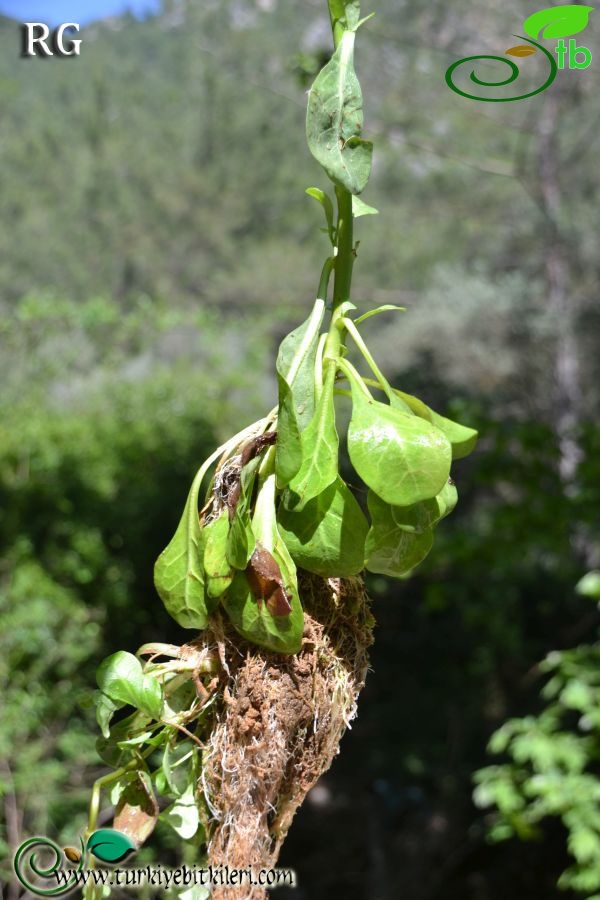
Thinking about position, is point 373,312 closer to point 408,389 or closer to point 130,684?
point 130,684

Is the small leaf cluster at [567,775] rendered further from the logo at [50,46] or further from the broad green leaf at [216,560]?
the broad green leaf at [216,560]

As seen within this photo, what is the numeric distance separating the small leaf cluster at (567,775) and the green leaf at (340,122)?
1949 mm

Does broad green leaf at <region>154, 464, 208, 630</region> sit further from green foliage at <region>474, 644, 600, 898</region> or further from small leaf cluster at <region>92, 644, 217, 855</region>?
green foliage at <region>474, 644, 600, 898</region>

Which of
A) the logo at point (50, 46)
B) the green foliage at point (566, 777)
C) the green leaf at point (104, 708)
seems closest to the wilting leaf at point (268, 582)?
the green leaf at point (104, 708)

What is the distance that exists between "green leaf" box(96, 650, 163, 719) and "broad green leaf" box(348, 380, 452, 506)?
0.18m

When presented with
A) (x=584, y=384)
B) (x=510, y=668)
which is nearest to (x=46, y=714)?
(x=510, y=668)

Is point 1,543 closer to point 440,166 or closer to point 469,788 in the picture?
point 469,788

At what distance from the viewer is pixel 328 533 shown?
19.2 inches

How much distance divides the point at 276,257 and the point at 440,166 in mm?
2785

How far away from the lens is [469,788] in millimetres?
4324

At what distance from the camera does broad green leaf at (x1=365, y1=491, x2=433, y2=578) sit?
48 cm

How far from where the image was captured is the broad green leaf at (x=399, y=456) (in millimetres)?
462

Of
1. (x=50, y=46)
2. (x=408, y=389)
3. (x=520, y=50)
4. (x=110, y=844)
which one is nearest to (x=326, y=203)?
(x=110, y=844)

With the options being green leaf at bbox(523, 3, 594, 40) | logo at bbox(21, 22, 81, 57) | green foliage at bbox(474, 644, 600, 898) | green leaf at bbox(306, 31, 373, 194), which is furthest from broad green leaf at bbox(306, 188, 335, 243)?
green foliage at bbox(474, 644, 600, 898)
